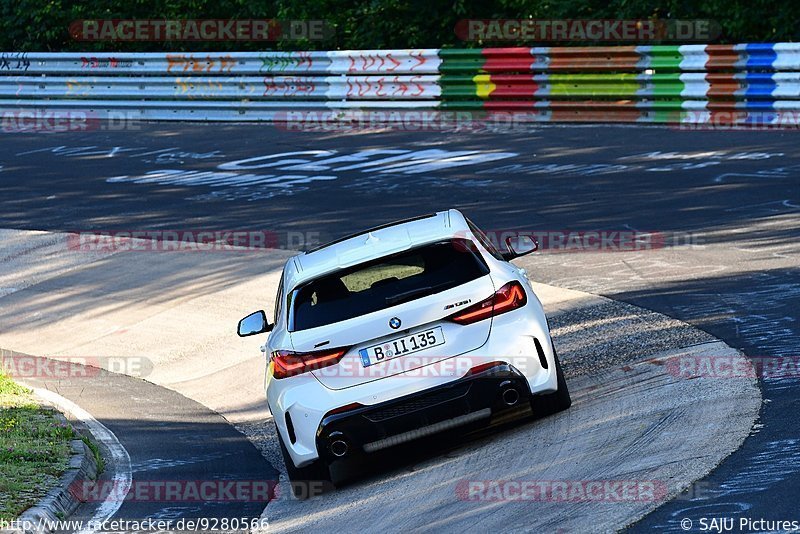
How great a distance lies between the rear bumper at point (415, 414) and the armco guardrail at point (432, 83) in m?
12.6

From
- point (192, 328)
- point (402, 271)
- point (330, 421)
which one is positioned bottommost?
point (192, 328)

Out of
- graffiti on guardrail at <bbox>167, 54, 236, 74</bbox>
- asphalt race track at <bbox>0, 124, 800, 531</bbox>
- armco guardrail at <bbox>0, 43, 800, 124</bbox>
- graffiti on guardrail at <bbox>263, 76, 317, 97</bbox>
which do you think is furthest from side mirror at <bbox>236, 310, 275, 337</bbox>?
graffiti on guardrail at <bbox>167, 54, 236, 74</bbox>

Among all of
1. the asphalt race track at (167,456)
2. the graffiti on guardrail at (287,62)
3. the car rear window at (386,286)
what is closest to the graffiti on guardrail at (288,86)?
the graffiti on guardrail at (287,62)

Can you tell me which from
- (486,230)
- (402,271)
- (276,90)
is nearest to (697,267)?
(486,230)

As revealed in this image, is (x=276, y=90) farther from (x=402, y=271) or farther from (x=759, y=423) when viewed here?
(x=759, y=423)

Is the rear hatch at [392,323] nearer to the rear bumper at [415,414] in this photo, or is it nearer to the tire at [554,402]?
the rear bumper at [415,414]

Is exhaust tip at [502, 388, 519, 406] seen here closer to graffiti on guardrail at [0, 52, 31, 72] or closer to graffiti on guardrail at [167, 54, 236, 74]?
graffiti on guardrail at [167, 54, 236, 74]

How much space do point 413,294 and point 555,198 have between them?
8.21 metres

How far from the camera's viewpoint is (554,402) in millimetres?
8242

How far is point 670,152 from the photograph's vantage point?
17547 mm

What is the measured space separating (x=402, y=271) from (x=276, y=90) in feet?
57.4

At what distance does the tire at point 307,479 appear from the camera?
795 cm

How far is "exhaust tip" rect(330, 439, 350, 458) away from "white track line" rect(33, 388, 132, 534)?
1.54 metres

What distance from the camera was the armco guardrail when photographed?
19.6m
